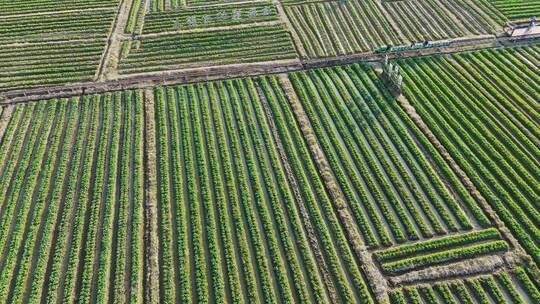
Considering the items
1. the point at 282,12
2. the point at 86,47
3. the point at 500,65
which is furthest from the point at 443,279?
the point at 86,47

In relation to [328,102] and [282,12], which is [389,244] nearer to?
[328,102]

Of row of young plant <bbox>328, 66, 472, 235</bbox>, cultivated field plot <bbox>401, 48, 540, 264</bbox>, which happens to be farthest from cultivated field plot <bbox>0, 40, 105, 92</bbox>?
cultivated field plot <bbox>401, 48, 540, 264</bbox>

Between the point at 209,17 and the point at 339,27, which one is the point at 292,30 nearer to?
the point at 339,27

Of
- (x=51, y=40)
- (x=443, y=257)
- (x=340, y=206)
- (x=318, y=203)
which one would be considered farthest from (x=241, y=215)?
(x=51, y=40)

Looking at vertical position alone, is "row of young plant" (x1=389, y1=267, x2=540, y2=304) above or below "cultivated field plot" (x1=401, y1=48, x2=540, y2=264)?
below

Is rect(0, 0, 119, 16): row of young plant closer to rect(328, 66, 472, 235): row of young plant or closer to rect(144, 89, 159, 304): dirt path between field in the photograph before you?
rect(144, 89, 159, 304): dirt path between field

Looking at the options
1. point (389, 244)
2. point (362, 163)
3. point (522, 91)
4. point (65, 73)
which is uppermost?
point (65, 73)
